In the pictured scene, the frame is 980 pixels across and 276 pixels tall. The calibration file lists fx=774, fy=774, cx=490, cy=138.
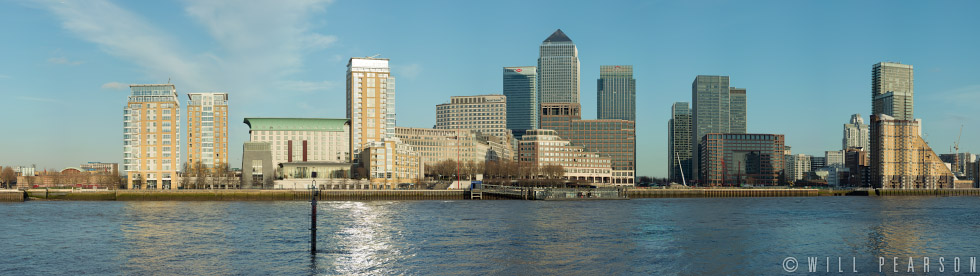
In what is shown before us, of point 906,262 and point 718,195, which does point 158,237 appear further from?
point 718,195

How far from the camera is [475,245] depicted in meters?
56.2

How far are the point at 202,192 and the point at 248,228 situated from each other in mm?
91772

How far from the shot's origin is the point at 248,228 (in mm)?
69938

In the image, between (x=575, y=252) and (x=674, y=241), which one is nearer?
(x=575, y=252)

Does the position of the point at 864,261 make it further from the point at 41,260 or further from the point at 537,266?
the point at 41,260

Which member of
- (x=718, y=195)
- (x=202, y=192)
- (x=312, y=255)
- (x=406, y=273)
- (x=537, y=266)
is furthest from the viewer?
(x=718, y=195)

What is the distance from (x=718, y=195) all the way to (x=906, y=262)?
478 feet

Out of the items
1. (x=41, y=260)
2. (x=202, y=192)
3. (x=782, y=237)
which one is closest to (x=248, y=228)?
(x=41, y=260)

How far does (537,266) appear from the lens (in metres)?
46.3

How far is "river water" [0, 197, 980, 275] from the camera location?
45.4m

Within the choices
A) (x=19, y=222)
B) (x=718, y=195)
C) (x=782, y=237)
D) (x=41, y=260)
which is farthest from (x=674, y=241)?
(x=718, y=195)

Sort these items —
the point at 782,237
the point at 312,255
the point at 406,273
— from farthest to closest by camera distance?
the point at 782,237
the point at 312,255
the point at 406,273

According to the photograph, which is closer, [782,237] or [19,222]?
[782,237]

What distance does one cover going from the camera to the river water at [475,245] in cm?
4544
